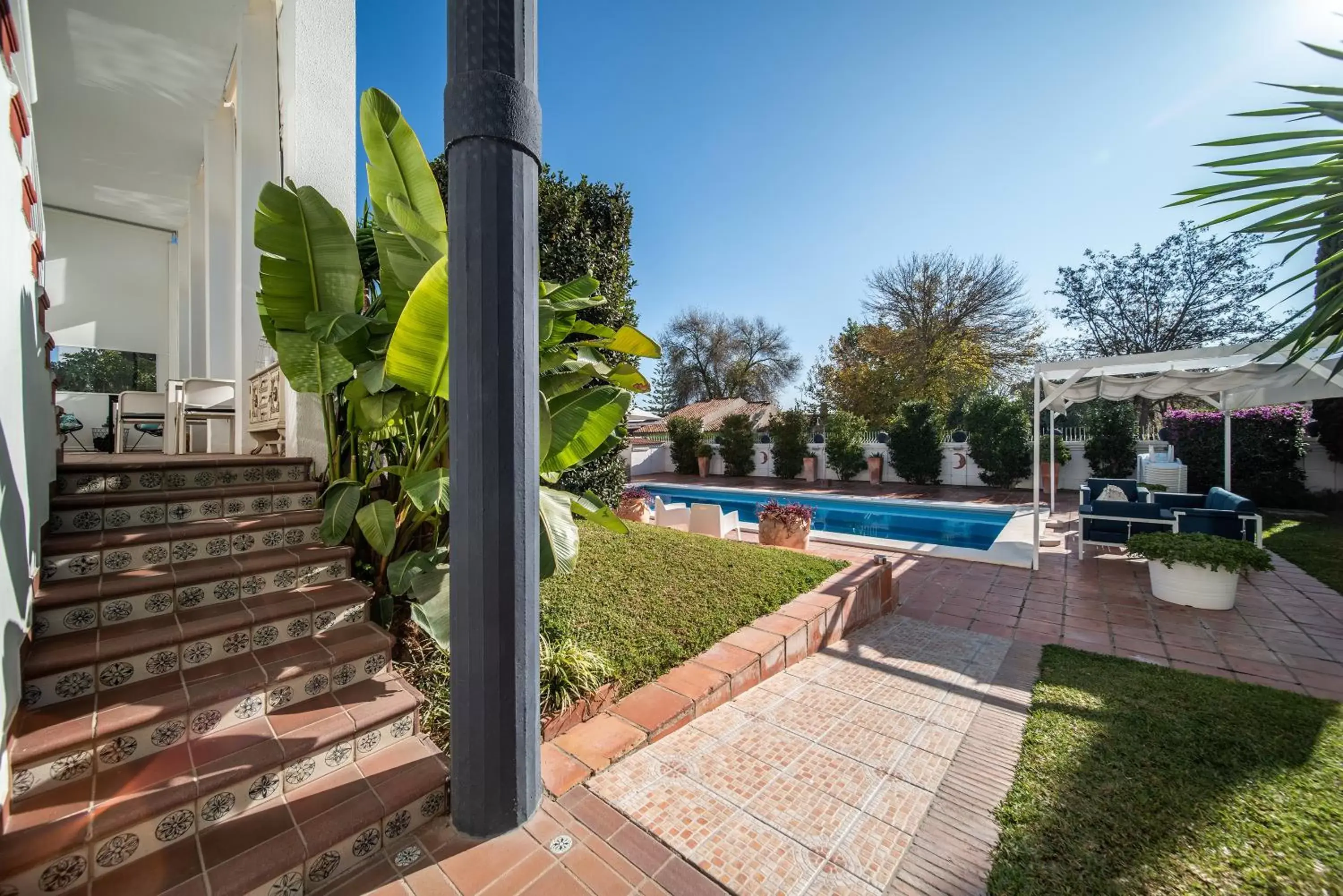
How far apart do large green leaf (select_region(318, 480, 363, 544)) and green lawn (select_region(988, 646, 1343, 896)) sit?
142 inches

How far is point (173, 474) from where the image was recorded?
3402mm

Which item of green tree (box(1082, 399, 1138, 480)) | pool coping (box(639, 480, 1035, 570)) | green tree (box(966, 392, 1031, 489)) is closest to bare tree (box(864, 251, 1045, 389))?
green tree (box(966, 392, 1031, 489))

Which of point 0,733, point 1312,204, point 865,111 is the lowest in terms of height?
point 0,733

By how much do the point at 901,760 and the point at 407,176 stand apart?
168 inches

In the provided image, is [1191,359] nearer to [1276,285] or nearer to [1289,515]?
[1276,285]

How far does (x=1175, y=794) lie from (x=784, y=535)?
200 inches

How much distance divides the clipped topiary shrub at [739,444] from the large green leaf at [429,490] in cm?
1768

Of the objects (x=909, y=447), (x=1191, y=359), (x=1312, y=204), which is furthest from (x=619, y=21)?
(x=909, y=447)

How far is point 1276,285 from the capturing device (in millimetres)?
3055

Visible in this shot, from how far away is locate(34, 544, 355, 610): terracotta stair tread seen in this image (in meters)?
2.44

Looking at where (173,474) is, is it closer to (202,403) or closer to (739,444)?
(202,403)

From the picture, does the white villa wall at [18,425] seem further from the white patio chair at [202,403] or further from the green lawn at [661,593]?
the white patio chair at [202,403]

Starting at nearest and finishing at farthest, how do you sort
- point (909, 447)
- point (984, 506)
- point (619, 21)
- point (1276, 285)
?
point (1276, 285)
point (619, 21)
point (984, 506)
point (909, 447)

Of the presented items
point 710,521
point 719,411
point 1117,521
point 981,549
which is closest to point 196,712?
point 710,521
